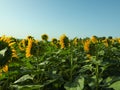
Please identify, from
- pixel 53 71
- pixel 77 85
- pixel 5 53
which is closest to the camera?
pixel 5 53

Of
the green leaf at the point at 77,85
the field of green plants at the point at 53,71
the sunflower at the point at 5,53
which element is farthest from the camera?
the green leaf at the point at 77,85

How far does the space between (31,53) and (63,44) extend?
2467 mm

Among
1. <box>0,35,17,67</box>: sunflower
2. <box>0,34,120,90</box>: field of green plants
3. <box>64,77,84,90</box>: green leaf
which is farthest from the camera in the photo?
→ <box>64,77,84,90</box>: green leaf

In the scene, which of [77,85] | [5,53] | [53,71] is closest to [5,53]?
[5,53]

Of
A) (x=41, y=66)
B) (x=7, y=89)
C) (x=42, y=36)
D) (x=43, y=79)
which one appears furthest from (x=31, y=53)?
(x=42, y=36)

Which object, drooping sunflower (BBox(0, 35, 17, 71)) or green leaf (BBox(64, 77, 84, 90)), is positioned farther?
green leaf (BBox(64, 77, 84, 90))

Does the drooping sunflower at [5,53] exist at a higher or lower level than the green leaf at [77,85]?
higher

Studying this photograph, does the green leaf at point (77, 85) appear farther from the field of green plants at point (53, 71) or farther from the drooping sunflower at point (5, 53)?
the drooping sunflower at point (5, 53)

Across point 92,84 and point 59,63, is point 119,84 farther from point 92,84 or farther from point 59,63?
point 59,63

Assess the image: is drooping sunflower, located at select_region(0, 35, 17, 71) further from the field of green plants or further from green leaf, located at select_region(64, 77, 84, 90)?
green leaf, located at select_region(64, 77, 84, 90)

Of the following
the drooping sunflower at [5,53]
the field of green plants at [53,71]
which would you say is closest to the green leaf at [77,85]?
the field of green plants at [53,71]

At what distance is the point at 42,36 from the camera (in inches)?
474

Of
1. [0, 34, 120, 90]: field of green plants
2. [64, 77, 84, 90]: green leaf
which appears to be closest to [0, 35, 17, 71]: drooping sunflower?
[0, 34, 120, 90]: field of green plants

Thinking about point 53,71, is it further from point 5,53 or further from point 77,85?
point 5,53
